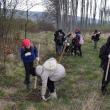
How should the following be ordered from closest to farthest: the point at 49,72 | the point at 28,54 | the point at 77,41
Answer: the point at 49,72 < the point at 28,54 < the point at 77,41

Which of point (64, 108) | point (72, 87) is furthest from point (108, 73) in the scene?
point (64, 108)

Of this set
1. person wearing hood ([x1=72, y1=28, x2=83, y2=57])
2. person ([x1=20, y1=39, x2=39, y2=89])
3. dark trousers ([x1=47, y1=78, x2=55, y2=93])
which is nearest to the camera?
dark trousers ([x1=47, y1=78, x2=55, y2=93])

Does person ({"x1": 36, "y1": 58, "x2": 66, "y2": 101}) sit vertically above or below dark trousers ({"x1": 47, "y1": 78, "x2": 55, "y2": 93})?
above

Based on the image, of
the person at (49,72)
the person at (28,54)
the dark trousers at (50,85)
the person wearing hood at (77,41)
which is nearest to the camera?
the person at (49,72)

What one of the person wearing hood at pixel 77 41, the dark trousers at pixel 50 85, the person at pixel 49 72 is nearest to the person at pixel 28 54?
the dark trousers at pixel 50 85

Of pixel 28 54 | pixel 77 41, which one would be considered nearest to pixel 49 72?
pixel 28 54

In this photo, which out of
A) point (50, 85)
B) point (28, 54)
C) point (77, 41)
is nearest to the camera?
point (50, 85)

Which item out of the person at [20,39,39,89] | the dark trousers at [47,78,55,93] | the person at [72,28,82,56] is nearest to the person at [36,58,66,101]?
the dark trousers at [47,78,55,93]

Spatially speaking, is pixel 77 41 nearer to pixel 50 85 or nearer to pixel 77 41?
pixel 77 41

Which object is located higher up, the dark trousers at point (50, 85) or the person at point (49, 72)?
the person at point (49, 72)

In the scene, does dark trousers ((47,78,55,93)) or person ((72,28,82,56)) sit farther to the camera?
person ((72,28,82,56))

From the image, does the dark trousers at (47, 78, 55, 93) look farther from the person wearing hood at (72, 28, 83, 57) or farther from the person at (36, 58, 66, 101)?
the person wearing hood at (72, 28, 83, 57)

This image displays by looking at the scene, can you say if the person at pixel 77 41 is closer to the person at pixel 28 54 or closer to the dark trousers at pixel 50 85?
the person at pixel 28 54

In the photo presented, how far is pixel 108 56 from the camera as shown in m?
11.6
